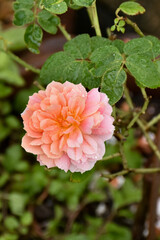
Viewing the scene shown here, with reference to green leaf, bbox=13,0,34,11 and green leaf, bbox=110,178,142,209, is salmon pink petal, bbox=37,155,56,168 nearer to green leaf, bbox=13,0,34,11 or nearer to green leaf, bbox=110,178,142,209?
green leaf, bbox=13,0,34,11

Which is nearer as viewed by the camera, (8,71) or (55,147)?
(55,147)

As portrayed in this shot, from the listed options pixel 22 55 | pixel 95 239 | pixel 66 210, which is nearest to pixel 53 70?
pixel 95 239

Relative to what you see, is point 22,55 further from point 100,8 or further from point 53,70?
point 53,70

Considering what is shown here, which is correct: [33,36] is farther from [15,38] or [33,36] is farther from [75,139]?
[15,38]

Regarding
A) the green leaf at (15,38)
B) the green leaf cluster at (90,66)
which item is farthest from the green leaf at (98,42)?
the green leaf at (15,38)

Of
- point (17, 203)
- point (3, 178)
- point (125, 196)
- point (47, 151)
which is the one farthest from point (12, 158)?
point (47, 151)

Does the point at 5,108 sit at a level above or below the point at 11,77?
below
